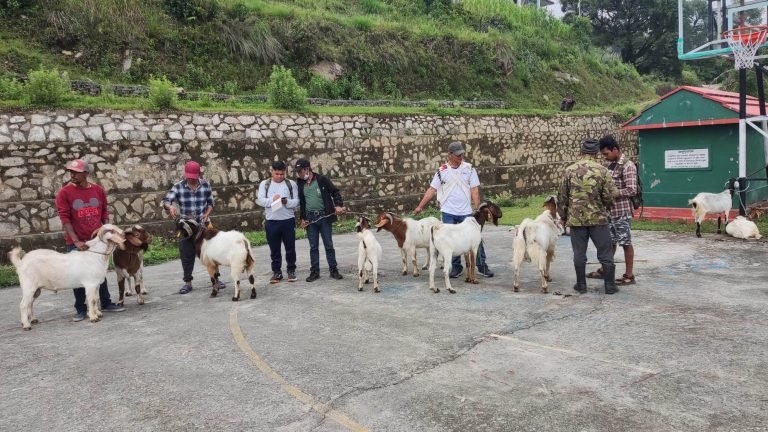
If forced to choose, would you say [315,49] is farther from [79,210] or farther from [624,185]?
[624,185]

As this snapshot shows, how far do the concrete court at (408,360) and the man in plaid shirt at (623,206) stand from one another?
1.14 ft

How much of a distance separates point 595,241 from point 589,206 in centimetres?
47

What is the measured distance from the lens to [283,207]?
26.6ft

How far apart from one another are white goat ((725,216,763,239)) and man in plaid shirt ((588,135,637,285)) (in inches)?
173

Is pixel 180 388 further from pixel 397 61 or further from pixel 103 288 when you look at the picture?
pixel 397 61

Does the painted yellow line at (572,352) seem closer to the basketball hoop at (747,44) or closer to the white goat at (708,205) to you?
the white goat at (708,205)

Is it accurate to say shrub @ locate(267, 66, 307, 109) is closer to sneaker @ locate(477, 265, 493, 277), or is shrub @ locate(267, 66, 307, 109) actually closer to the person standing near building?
the person standing near building

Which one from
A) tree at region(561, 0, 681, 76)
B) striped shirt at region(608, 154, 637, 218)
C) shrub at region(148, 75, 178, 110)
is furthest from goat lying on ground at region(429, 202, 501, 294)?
tree at region(561, 0, 681, 76)

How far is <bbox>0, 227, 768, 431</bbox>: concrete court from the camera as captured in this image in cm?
363

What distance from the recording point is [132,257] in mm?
7086

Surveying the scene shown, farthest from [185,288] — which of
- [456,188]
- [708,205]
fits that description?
[708,205]

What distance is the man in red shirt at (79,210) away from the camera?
21.0 ft

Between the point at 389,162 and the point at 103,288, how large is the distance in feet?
33.3

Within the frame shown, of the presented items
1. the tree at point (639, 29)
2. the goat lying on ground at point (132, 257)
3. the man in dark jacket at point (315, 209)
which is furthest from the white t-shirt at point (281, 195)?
the tree at point (639, 29)
